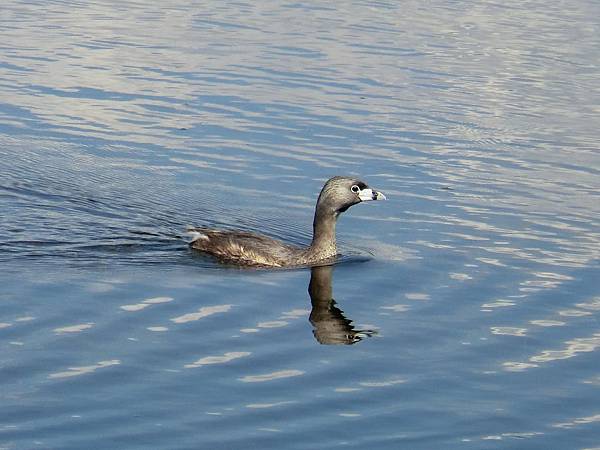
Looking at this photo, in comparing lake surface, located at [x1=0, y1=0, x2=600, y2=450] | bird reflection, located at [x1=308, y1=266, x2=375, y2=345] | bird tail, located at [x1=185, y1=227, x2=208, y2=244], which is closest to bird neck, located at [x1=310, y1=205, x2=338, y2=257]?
lake surface, located at [x1=0, y1=0, x2=600, y2=450]

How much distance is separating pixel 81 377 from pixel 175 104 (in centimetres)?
1609

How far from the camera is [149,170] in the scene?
2217cm

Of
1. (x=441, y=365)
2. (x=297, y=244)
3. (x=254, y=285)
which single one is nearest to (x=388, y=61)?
(x=297, y=244)

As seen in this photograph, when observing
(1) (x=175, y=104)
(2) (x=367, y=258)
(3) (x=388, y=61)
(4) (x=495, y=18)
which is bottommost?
(2) (x=367, y=258)

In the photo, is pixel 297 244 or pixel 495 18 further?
pixel 495 18

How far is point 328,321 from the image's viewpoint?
48.7 ft

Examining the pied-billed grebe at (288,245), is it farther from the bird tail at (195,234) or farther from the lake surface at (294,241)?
the lake surface at (294,241)

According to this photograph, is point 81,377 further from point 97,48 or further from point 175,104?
point 97,48

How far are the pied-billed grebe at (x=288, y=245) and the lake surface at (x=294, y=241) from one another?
1.01 feet

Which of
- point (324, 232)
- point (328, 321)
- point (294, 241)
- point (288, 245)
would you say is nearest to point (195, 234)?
→ point (288, 245)

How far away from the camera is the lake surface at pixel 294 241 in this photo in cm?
1184

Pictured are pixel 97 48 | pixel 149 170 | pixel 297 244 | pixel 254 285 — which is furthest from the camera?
pixel 97 48

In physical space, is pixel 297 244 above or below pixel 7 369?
above

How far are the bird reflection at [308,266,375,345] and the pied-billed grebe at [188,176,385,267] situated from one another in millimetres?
850
